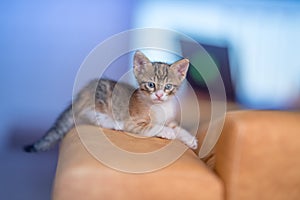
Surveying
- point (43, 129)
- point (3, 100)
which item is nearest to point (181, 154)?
point (43, 129)

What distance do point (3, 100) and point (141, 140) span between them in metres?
0.82

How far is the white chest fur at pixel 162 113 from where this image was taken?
1.51m

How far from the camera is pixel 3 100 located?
1.74 meters

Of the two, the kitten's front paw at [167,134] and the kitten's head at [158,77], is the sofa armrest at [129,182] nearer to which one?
the kitten's front paw at [167,134]

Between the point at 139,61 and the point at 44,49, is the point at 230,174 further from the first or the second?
the point at 44,49

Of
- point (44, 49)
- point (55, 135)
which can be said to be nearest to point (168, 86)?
point (55, 135)

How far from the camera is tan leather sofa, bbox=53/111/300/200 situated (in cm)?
102

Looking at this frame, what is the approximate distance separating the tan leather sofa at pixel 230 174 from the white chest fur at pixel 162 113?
41 cm

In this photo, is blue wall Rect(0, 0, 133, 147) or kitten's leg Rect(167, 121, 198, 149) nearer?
kitten's leg Rect(167, 121, 198, 149)

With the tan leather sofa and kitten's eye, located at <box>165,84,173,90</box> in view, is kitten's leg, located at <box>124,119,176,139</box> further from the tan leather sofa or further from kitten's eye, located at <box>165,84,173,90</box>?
the tan leather sofa

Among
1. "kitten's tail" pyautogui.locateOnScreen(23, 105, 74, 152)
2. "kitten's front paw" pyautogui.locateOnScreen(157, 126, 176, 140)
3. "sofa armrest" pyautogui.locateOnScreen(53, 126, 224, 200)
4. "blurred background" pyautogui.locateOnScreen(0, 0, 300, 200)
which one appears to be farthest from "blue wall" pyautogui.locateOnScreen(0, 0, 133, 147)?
"sofa armrest" pyautogui.locateOnScreen(53, 126, 224, 200)

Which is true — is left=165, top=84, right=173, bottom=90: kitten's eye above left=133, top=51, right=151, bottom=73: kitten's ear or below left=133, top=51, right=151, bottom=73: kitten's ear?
below

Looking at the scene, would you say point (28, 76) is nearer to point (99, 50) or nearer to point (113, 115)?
point (99, 50)

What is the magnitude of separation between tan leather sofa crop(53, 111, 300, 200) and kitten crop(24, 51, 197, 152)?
359mm
